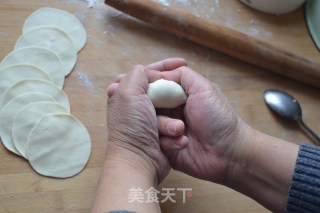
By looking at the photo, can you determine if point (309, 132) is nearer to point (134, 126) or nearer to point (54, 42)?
point (134, 126)

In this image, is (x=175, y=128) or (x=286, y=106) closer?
(x=175, y=128)

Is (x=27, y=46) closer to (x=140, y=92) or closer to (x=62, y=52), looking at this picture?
(x=62, y=52)

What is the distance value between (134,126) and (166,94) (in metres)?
0.13

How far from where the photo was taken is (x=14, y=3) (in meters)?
1.20

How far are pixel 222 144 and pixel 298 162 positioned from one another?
19 centimetres

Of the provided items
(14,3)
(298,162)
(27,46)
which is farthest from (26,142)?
(298,162)

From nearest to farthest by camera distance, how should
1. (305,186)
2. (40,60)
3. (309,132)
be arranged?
1. (305,186)
2. (40,60)
3. (309,132)

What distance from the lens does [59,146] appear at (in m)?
1.02

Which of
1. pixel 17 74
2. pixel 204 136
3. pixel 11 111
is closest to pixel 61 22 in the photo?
pixel 17 74

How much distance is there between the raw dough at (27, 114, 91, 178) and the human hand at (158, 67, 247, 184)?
242 millimetres

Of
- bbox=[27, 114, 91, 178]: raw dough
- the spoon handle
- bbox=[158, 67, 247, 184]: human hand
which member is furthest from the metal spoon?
bbox=[27, 114, 91, 178]: raw dough

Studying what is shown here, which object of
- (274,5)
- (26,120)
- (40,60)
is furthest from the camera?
(274,5)

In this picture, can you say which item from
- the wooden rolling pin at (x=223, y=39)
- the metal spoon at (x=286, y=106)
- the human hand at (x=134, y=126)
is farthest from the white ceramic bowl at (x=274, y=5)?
the human hand at (x=134, y=126)

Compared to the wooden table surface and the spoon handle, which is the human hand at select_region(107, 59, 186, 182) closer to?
the wooden table surface
